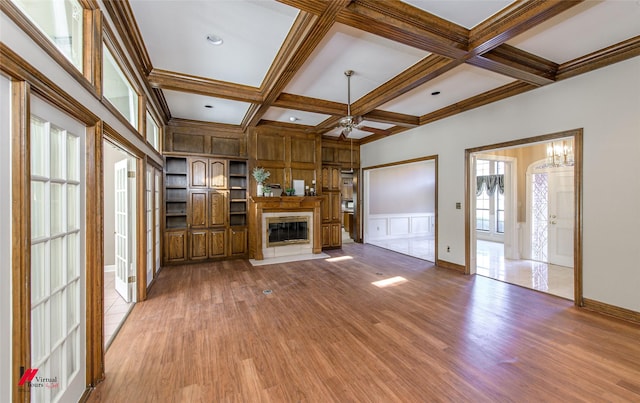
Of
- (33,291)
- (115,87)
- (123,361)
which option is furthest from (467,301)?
(115,87)

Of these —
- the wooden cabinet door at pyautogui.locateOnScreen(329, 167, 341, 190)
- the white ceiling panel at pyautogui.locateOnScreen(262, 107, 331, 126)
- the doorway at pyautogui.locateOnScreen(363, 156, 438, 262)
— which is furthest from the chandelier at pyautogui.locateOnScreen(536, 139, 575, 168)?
the wooden cabinet door at pyautogui.locateOnScreen(329, 167, 341, 190)

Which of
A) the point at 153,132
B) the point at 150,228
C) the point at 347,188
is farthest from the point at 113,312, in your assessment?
the point at 347,188

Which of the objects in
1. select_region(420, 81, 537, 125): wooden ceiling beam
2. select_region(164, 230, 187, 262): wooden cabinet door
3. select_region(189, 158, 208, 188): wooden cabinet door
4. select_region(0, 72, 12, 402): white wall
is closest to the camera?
select_region(0, 72, 12, 402): white wall

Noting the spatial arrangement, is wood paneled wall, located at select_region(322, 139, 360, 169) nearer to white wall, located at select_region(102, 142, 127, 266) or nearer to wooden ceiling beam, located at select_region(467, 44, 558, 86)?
wooden ceiling beam, located at select_region(467, 44, 558, 86)

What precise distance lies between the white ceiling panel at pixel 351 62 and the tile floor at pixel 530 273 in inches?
153

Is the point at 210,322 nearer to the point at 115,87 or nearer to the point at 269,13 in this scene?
the point at 115,87

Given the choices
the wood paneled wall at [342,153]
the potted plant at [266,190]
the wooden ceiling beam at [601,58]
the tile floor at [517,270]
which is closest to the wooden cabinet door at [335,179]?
the wood paneled wall at [342,153]

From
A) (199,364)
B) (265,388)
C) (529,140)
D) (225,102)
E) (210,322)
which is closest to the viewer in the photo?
(265,388)

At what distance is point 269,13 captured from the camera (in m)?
2.43

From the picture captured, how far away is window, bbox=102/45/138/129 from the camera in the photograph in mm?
2378

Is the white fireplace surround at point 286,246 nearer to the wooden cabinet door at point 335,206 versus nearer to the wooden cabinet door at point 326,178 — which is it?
the wooden cabinet door at point 335,206

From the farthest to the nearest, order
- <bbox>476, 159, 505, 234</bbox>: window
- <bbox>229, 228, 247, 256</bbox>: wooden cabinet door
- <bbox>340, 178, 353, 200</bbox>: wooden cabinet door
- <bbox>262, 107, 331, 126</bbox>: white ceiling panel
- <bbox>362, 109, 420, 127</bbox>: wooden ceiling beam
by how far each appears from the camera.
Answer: <bbox>340, 178, 353, 200</bbox>: wooden cabinet door < <bbox>476, 159, 505, 234</bbox>: window < <bbox>229, 228, 247, 256</bbox>: wooden cabinet door < <bbox>262, 107, 331, 126</bbox>: white ceiling panel < <bbox>362, 109, 420, 127</bbox>: wooden ceiling beam

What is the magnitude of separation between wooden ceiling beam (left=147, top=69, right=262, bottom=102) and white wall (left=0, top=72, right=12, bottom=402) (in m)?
2.74

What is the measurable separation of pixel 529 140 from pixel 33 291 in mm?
5459
